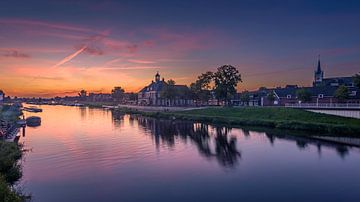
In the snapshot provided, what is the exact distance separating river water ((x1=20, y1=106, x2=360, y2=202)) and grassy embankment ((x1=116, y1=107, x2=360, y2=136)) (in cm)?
979

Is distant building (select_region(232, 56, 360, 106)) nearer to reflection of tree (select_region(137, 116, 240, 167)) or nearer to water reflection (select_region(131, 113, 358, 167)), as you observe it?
water reflection (select_region(131, 113, 358, 167))

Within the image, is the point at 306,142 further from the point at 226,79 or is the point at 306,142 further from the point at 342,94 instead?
the point at 226,79

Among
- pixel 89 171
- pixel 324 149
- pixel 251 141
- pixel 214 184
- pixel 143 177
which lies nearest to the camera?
pixel 214 184

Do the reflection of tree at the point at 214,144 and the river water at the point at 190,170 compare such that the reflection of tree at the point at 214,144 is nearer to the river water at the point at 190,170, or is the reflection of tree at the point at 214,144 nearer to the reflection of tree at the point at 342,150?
the river water at the point at 190,170

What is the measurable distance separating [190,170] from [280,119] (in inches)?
1787

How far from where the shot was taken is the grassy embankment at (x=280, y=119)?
57.6 m

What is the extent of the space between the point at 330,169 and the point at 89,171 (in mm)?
25417

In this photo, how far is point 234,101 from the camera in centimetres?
14612

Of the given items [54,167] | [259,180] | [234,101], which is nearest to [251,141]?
[259,180]

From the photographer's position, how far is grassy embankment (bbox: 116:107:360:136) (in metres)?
57.6

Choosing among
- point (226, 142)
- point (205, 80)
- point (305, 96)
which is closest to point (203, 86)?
point (205, 80)

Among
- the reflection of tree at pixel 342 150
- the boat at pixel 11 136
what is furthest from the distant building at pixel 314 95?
the boat at pixel 11 136

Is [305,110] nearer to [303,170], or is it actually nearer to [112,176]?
[303,170]

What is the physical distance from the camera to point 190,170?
107ft
